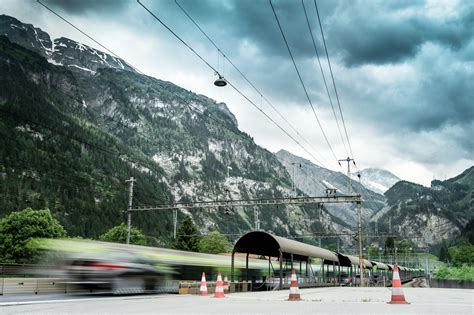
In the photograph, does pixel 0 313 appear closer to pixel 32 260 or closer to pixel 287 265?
pixel 287 265

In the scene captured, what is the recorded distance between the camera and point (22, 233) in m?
74.8

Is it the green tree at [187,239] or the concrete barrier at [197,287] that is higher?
the green tree at [187,239]

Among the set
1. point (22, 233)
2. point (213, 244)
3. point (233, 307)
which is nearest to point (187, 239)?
point (22, 233)

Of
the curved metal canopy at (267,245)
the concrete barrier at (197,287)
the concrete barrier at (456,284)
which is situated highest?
the curved metal canopy at (267,245)

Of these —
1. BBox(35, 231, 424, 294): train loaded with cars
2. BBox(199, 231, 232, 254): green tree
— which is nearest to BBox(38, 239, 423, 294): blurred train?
BBox(35, 231, 424, 294): train loaded with cars

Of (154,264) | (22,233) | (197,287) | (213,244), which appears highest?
(22,233)

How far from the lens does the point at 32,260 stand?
7094 centimetres

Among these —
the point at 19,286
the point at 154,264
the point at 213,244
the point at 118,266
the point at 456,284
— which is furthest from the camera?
the point at 213,244

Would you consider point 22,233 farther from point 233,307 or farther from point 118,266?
point 233,307

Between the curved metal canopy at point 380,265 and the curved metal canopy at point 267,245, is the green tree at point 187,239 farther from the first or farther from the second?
the curved metal canopy at point 267,245

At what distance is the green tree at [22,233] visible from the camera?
2849 inches

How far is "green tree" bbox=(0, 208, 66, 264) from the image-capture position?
2849 inches

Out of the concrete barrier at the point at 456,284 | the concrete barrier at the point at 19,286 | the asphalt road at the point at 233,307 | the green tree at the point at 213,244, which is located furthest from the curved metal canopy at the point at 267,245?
the green tree at the point at 213,244

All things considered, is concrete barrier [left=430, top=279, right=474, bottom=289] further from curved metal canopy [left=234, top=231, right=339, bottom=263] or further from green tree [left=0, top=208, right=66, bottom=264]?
green tree [left=0, top=208, right=66, bottom=264]
